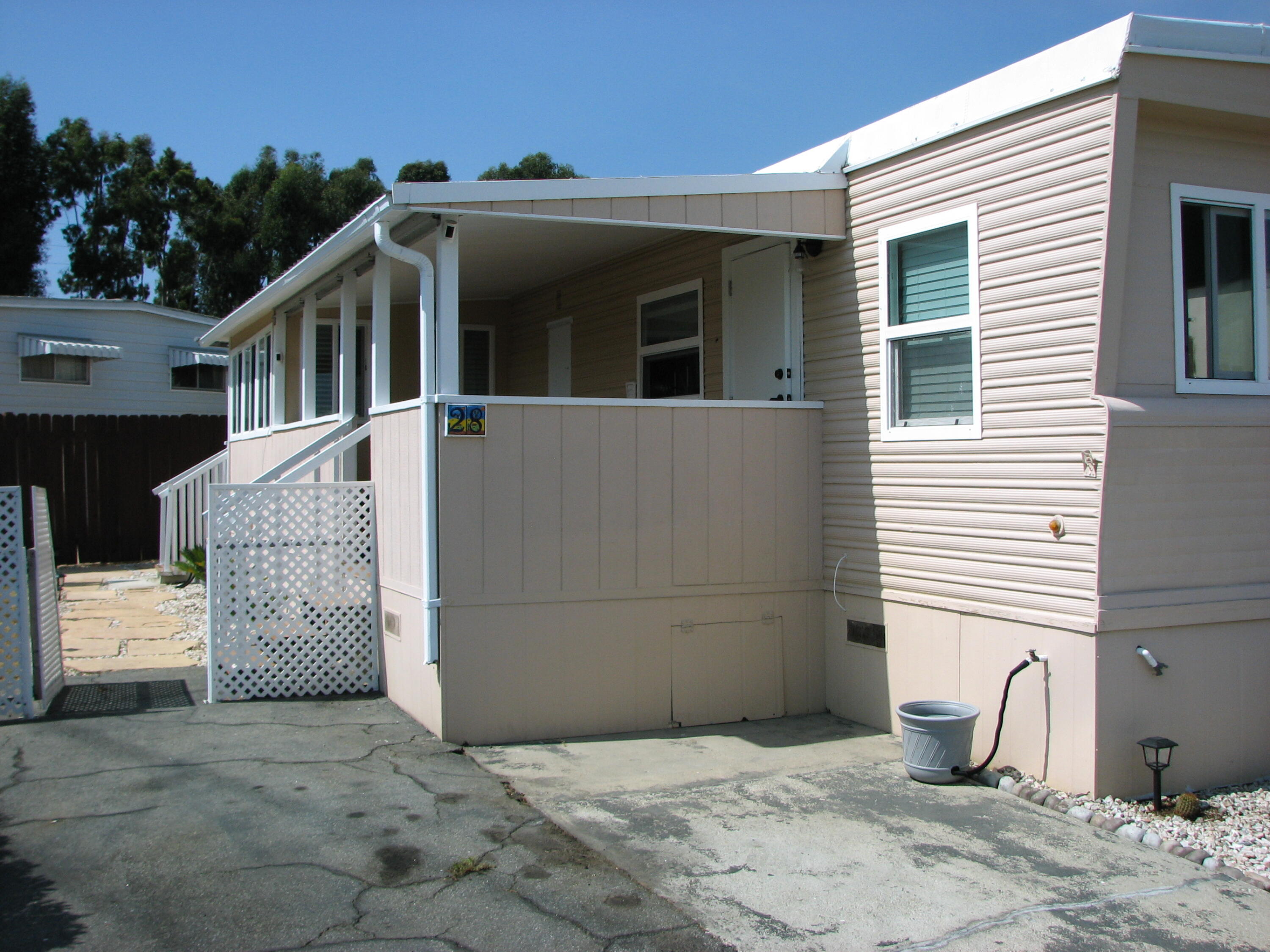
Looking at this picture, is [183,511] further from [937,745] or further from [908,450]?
[937,745]

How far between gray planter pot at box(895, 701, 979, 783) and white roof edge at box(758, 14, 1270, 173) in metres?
3.39

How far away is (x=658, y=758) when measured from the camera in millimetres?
5859

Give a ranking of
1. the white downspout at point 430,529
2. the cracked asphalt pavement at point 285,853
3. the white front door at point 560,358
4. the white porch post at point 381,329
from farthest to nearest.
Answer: the white front door at point 560,358, the white porch post at point 381,329, the white downspout at point 430,529, the cracked asphalt pavement at point 285,853

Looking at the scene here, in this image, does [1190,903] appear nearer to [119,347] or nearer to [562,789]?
[562,789]

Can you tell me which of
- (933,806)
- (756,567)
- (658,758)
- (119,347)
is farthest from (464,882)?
(119,347)

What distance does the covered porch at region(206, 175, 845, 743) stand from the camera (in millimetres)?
6039

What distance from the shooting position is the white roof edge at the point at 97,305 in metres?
16.2

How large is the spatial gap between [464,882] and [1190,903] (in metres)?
2.91

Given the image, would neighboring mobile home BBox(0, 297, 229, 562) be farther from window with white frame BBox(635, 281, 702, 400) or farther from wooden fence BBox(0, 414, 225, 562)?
window with white frame BBox(635, 281, 702, 400)

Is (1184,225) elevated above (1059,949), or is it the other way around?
(1184,225)

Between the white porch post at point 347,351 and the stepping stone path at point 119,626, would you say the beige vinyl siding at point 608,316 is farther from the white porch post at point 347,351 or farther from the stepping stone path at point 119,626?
the stepping stone path at point 119,626

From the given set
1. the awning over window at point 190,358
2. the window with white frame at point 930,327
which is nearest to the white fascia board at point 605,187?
the window with white frame at point 930,327

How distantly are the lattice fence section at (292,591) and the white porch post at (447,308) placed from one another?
5.35ft

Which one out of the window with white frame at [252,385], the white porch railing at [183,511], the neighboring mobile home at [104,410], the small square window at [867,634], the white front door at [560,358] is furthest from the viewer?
the neighboring mobile home at [104,410]
